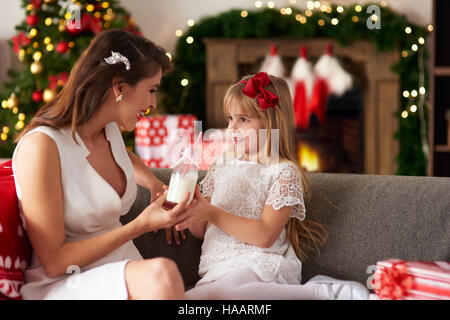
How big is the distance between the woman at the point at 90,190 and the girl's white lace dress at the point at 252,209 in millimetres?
257

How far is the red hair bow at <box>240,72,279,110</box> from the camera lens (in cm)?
164

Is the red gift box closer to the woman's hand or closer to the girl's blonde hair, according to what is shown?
the girl's blonde hair

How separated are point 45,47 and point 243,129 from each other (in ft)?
7.67

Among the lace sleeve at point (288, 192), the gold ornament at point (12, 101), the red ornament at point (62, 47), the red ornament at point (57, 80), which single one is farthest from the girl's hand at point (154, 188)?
the gold ornament at point (12, 101)

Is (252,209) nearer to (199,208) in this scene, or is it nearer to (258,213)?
(258,213)

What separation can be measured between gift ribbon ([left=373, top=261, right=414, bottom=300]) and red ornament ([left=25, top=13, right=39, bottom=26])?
2.94m

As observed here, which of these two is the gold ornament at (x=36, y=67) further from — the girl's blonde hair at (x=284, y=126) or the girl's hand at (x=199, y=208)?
the girl's hand at (x=199, y=208)

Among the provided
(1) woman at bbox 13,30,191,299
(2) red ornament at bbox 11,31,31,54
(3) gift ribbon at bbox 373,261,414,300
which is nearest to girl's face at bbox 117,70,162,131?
(1) woman at bbox 13,30,191,299

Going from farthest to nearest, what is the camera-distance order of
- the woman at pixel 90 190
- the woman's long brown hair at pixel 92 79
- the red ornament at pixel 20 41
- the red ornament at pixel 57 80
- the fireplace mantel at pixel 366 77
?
the fireplace mantel at pixel 366 77 < the red ornament at pixel 20 41 < the red ornament at pixel 57 80 < the woman's long brown hair at pixel 92 79 < the woman at pixel 90 190

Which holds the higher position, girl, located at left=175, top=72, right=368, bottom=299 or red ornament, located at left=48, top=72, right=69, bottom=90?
red ornament, located at left=48, top=72, right=69, bottom=90

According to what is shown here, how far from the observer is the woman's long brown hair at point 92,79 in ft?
4.50
